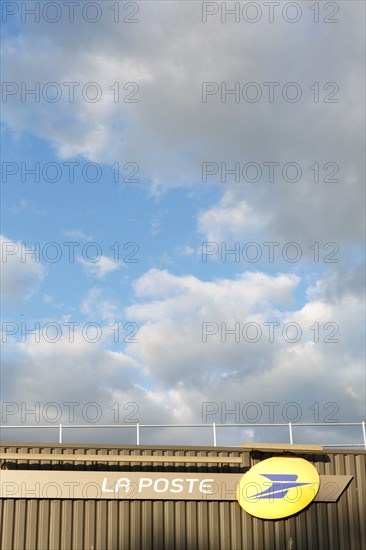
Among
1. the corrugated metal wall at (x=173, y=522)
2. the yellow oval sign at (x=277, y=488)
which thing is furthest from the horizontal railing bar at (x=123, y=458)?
the yellow oval sign at (x=277, y=488)

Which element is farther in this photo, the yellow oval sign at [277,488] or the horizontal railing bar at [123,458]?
the yellow oval sign at [277,488]

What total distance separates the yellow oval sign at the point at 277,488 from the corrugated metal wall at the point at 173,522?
0.31 meters

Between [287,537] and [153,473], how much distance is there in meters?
4.34

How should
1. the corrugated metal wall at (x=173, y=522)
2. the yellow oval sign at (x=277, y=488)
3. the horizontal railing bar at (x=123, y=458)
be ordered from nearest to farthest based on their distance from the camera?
the corrugated metal wall at (x=173, y=522)
the horizontal railing bar at (x=123, y=458)
the yellow oval sign at (x=277, y=488)

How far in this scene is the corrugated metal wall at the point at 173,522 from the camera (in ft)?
73.2

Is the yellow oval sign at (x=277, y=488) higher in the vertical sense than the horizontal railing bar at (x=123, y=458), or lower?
lower

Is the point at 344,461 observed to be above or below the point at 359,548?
above

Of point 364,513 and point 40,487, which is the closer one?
point 40,487

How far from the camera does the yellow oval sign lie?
2334cm

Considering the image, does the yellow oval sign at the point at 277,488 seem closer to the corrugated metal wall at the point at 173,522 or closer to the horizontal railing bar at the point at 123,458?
the corrugated metal wall at the point at 173,522

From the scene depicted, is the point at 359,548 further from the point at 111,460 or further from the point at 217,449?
the point at 111,460

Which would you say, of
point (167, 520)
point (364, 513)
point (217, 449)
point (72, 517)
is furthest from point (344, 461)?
point (72, 517)

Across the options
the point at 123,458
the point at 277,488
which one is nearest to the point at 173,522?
the point at 123,458

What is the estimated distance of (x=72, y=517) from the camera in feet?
73.9
